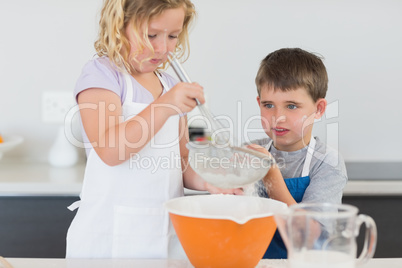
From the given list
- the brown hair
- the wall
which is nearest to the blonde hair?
the brown hair

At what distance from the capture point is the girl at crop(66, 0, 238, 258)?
44.3 inches

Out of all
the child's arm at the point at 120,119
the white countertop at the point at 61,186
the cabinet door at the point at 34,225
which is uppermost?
the child's arm at the point at 120,119

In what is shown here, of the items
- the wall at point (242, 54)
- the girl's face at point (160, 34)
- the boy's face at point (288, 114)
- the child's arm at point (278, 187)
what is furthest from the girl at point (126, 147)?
the wall at point (242, 54)

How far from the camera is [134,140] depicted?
3.52 feet

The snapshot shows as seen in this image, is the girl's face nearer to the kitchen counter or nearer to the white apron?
the white apron

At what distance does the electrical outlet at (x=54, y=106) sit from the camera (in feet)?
6.88

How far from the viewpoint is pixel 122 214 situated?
1.18 metres

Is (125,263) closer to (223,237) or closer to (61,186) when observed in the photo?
(223,237)

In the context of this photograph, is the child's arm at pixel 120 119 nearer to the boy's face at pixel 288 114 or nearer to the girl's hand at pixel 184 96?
the girl's hand at pixel 184 96

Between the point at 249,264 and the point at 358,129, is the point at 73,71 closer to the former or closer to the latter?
the point at 358,129

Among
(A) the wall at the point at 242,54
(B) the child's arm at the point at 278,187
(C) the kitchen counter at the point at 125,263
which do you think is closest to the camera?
(C) the kitchen counter at the point at 125,263

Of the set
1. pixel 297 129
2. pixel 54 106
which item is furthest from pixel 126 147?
pixel 54 106

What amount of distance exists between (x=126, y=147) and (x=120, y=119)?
0.36ft

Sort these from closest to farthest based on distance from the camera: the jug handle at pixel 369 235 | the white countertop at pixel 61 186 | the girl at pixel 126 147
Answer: the jug handle at pixel 369 235 → the girl at pixel 126 147 → the white countertop at pixel 61 186
